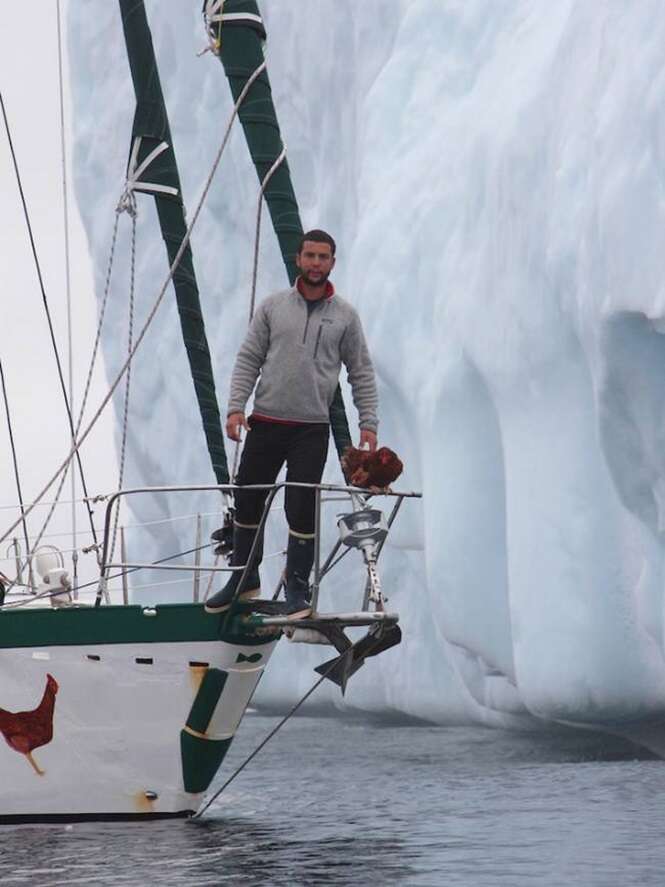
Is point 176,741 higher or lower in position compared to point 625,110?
lower

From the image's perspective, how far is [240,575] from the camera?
11055 mm

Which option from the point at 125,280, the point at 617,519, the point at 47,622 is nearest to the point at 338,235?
the point at 125,280

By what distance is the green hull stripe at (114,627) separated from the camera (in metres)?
11.5

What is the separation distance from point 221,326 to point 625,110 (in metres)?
12.7

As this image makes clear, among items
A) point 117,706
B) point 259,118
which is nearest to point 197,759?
point 117,706

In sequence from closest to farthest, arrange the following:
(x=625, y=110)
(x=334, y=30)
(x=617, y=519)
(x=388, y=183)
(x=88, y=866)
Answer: (x=88, y=866) < (x=625, y=110) < (x=617, y=519) < (x=388, y=183) < (x=334, y=30)

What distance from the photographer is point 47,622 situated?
11.9m

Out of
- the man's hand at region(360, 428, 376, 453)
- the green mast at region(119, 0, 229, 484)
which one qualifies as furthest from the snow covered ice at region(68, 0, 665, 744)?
the man's hand at region(360, 428, 376, 453)

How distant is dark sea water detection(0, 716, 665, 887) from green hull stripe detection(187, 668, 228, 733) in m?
0.64

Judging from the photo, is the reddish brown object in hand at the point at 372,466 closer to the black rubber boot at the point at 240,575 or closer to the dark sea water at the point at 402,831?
the black rubber boot at the point at 240,575

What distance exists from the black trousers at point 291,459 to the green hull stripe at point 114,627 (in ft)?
4.86

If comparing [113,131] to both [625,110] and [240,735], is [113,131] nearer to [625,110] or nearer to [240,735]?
[240,735]

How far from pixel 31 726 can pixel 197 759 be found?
1102mm

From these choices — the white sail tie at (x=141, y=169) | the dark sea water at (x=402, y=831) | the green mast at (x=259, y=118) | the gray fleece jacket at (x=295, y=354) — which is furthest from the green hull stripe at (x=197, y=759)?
the white sail tie at (x=141, y=169)
